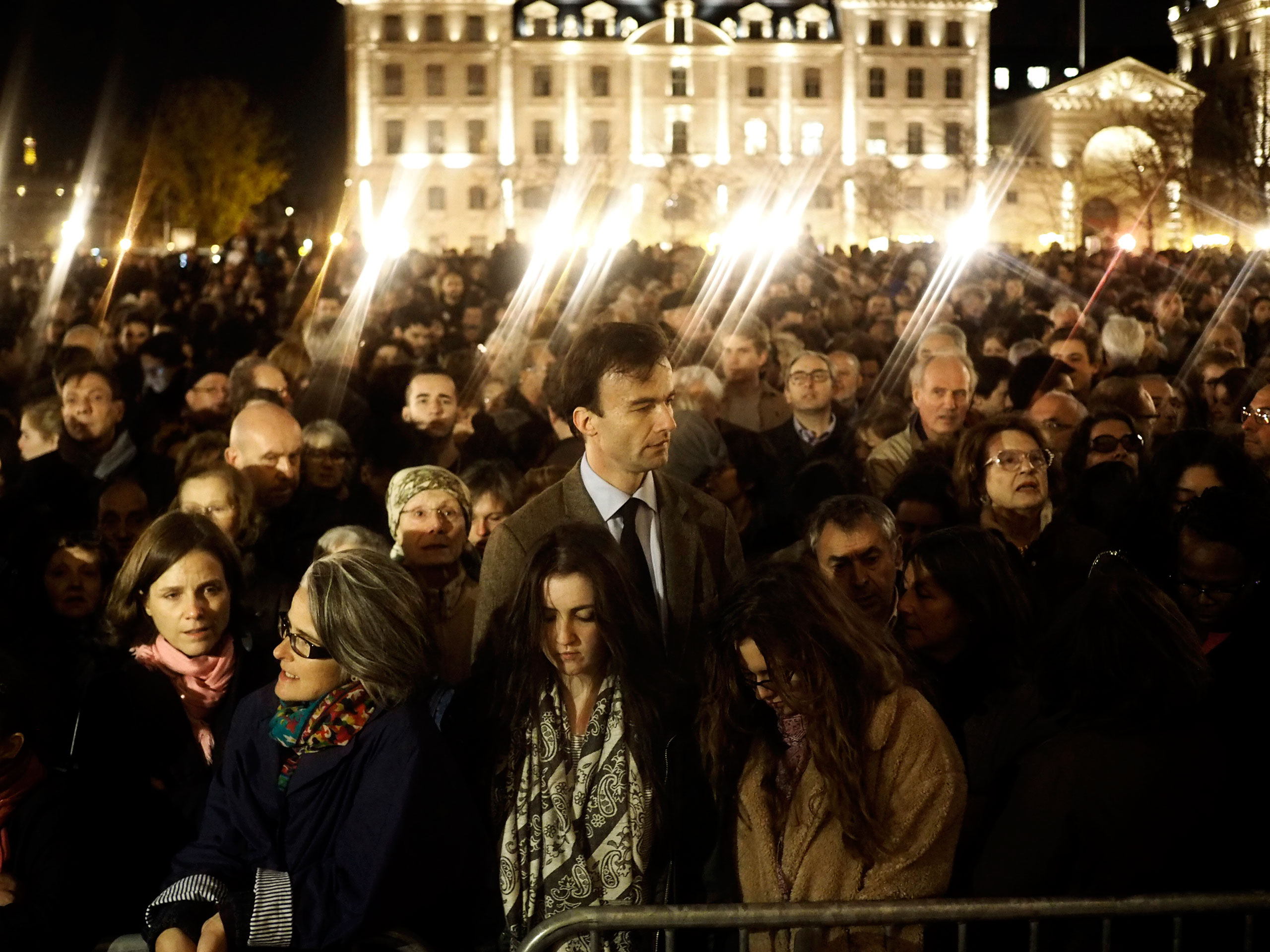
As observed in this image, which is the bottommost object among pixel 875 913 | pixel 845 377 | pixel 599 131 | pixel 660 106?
pixel 875 913

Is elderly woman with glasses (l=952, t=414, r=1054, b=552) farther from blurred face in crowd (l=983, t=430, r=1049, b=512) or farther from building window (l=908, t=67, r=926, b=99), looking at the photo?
building window (l=908, t=67, r=926, b=99)

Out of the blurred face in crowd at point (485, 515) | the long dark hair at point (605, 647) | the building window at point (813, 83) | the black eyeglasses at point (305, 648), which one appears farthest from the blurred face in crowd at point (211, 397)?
the building window at point (813, 83)

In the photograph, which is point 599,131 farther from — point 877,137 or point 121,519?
point 121,519

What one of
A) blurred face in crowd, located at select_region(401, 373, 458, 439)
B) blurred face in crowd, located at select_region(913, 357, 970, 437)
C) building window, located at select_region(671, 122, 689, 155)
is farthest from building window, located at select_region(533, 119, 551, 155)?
blurred face in crowd, located at select_region(913, 357, 970, 437)

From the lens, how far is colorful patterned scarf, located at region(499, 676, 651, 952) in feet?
11.1

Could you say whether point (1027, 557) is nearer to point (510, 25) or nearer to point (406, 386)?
point (406, 386)

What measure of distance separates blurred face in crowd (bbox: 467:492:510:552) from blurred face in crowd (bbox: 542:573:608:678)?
1903 mm

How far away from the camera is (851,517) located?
4289mm

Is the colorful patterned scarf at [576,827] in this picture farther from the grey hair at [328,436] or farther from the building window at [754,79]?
the building window at [754,79]

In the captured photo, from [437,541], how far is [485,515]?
23.2 inches

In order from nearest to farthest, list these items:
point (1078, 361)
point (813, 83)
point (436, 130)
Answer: point (1078, 361), point (436, 130), point (813, 83)

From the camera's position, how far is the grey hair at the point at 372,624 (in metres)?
3.37

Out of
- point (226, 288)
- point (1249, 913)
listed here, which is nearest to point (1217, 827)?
point (1249, 913)

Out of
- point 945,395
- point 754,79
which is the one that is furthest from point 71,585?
point 754,79
